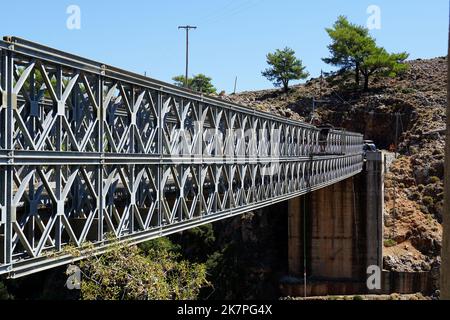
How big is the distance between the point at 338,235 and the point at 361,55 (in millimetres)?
41052

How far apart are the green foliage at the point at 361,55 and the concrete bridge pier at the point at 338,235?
34661mm

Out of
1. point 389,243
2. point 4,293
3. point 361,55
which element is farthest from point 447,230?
point 361,55

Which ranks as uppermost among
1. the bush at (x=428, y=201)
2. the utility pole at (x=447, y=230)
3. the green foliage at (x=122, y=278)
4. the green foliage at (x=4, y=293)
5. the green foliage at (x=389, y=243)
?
the utility pole at (x=447, y=230)

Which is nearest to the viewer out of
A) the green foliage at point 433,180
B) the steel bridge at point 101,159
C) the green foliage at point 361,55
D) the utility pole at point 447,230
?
the utility pole at point 447,230

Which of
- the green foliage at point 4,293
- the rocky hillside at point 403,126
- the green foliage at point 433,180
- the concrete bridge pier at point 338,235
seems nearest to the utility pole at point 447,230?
the rocky hillside at point 403,126

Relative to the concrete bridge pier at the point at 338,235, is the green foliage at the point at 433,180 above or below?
above

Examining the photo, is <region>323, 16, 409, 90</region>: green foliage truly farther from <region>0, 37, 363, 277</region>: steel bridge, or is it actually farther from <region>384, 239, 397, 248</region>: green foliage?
<region>0, 37, 363, 277</region>: steel bridge

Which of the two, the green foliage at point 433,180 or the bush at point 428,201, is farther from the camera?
the green foliage at point 433,180

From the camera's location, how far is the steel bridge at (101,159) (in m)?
9.41

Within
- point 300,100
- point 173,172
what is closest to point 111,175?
point 173,172

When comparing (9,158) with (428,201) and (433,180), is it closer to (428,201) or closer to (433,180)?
(428,201)

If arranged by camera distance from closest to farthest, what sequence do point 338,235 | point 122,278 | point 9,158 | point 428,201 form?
1. point 9,158
2. point 122,278
3. point 338,235
4. point 428,201

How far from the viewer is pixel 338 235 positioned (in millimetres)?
48594

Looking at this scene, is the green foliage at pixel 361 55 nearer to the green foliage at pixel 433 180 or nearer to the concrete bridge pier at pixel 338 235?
the green foliage at pixel 433 180
